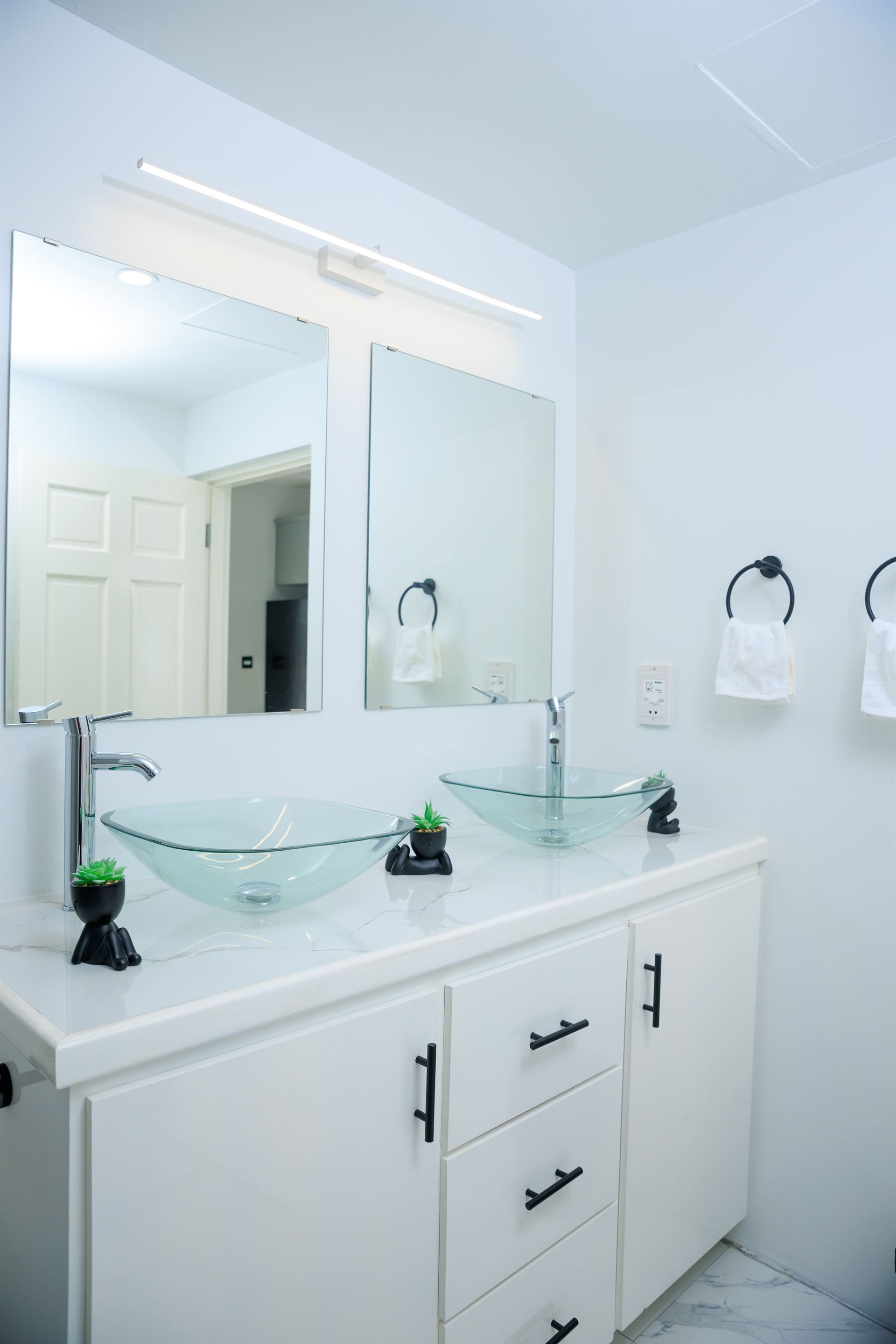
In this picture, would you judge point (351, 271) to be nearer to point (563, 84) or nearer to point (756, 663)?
point (563, 84)

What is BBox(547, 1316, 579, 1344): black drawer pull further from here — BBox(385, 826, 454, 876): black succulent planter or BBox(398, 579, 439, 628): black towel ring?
BBox(398, 579, 439, 628): black towel ring

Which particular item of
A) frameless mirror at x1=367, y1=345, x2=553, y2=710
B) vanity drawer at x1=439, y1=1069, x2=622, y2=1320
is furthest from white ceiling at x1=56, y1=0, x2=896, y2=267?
vanity drawer at x1=439, y1=1069, x2=622, y2=1320

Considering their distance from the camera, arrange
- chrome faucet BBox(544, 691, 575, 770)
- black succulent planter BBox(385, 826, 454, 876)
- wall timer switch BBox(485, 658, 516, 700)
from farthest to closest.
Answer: wall timer switch BBox(485, 658, 516, 700), chrome faucet BBox(544, 691, 575, 770), black succulent planter BBox(385, 826, 454, 876)

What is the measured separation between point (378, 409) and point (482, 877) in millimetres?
959

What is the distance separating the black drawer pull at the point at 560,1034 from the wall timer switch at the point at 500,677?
2.67 feet

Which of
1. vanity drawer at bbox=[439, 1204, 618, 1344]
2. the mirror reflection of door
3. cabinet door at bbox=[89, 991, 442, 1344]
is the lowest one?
vanity drawer at bbox=[439, 1204, 618, 1344]

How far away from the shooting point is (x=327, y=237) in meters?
1.55

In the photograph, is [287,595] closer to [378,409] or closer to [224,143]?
[378,409]

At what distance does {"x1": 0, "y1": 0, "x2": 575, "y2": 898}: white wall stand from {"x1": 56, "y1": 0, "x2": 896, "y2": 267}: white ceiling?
5cm

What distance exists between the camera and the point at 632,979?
1534 millimetres

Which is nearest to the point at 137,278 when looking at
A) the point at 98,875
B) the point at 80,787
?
the point at 80,787

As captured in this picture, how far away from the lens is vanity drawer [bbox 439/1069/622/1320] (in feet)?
4.06

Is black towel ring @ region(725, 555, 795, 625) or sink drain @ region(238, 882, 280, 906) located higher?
black towel ring @ region(725, 555, 795, 625)

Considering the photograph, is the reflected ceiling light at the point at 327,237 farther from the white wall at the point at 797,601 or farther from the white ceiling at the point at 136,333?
the white wall at the point at 797,601
